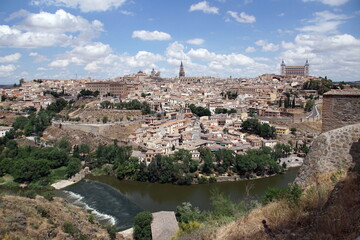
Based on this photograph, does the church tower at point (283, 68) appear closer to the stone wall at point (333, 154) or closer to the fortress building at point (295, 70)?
the fortress building at point (295, 70)

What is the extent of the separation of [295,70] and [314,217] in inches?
2144

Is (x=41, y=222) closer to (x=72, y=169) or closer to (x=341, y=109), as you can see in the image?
(x=341, y=109)

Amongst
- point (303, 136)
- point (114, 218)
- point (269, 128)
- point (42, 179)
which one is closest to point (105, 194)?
point (114, 218)

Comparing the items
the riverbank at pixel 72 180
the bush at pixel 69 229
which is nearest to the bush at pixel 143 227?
the bush at pixel 69 229

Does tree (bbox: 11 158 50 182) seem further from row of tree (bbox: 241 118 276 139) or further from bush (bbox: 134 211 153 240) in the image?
row of tree (bbox: 241 118 276 139)

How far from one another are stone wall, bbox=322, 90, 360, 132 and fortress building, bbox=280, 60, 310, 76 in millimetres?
51751

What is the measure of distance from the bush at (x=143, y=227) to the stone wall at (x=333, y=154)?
537 centimetres

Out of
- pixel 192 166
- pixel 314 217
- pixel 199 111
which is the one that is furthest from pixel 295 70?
pixel 314 217

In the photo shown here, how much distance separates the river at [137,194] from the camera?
9.77 metres

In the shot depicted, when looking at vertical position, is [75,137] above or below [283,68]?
below

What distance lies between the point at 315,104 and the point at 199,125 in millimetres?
10366

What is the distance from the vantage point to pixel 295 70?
5178cm

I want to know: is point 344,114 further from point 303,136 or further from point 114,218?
point 303,136

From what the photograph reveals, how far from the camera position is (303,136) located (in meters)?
18.8
